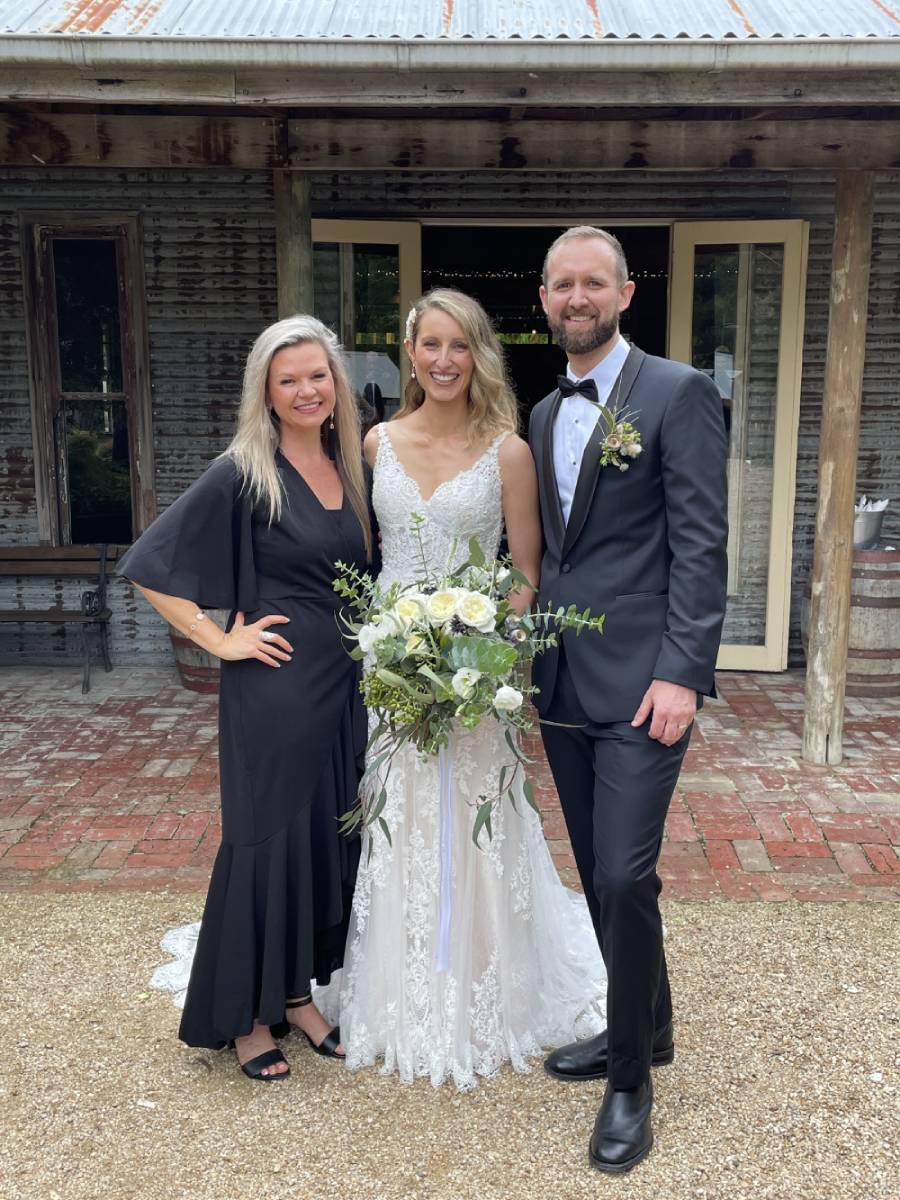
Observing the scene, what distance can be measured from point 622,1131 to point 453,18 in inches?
147

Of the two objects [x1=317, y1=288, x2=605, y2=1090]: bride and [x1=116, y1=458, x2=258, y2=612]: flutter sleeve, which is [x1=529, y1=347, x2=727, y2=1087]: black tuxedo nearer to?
[x1=317, y1=288, x2=605, y2=1090]: bride

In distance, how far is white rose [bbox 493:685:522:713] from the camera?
2.38m

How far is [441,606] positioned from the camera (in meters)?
2.41

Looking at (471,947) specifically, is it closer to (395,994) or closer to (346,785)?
(395,994)

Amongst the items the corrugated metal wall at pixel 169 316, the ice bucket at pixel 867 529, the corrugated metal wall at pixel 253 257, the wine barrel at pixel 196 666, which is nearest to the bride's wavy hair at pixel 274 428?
the wine barrel at pixel 196 666

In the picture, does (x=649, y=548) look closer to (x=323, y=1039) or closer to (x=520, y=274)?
(x=323, y=1039)

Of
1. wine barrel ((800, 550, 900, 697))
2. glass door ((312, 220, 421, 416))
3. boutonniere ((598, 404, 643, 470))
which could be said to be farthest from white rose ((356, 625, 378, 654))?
wine barrel ((800, 550, 900, 697))

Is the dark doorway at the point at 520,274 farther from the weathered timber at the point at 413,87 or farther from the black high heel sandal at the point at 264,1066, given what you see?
the black high heel sandal at the point at 264,1066

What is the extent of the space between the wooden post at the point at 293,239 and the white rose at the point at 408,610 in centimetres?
279

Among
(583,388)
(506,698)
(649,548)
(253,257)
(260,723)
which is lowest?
(260,723)

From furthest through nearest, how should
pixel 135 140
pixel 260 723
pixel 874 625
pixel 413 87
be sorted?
pixel 874 625, pixel 135 140, pixel 413 87, pixel 260 723

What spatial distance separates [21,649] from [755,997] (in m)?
5.55

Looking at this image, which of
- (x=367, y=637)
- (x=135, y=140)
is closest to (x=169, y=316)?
(x=135, y=140)

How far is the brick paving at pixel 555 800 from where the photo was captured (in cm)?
398
